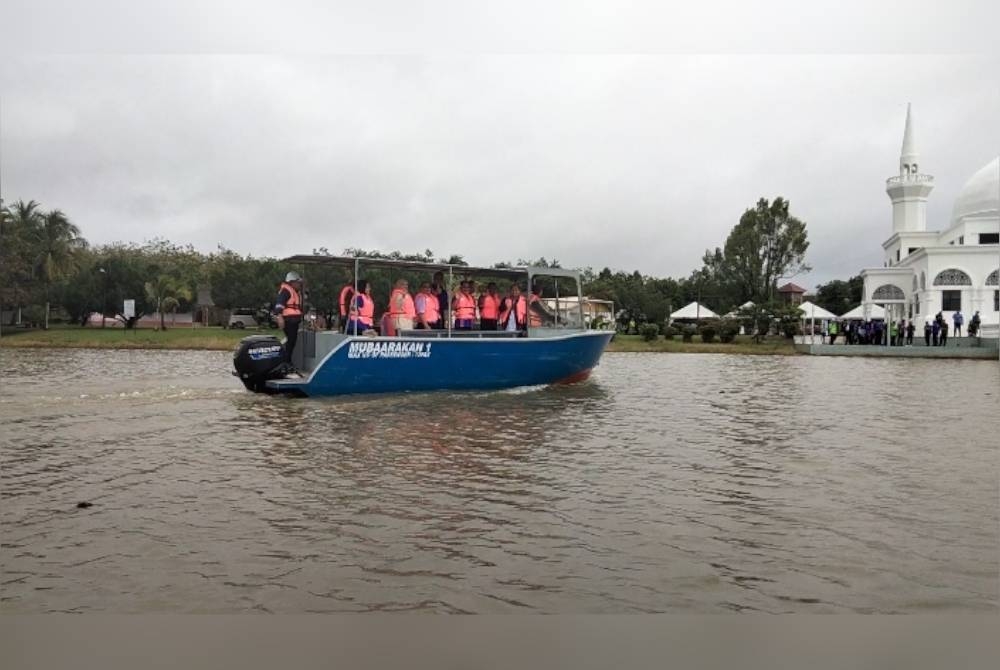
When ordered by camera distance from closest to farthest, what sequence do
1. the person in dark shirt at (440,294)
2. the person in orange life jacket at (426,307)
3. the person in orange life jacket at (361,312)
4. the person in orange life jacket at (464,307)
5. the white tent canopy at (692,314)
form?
the person in orange life jacket at (361,312)
the person in orange life jacket at (426,307)
the person in dark shirt at (440,294)
the person in orange life jacket at (464,307)
the white tent canopy at (692,314)

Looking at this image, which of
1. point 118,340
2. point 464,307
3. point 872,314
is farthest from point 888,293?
point 118,340

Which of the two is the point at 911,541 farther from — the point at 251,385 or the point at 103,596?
the point at 251,385

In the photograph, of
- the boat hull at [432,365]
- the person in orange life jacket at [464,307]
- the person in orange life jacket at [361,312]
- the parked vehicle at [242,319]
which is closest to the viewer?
the boat hull at [432,365]

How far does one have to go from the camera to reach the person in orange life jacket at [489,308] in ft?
48.0

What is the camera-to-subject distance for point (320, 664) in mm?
2619

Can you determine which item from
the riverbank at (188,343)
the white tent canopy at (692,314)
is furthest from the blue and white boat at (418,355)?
the white tent canopy at (692,314)

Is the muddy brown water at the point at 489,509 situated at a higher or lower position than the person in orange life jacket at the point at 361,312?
lower

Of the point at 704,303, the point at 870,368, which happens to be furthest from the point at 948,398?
the point at 704,303

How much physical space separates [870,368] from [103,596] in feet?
74.6

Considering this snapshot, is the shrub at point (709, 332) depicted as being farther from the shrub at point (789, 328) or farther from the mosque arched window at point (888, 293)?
the mosque arched window at point (888, 293)

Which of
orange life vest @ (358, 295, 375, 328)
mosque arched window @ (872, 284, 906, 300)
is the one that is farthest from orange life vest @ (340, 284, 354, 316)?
mosque arched window @ (872, 284, 906, 300)

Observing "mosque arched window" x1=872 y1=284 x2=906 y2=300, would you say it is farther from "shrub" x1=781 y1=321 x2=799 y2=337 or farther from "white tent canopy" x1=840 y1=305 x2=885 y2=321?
"shrub" x1=781 y1=321 x2=799 y2=337

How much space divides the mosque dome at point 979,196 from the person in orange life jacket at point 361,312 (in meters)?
37.3

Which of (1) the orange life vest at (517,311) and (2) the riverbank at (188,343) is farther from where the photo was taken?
(2) the riverbank at (188,343)
